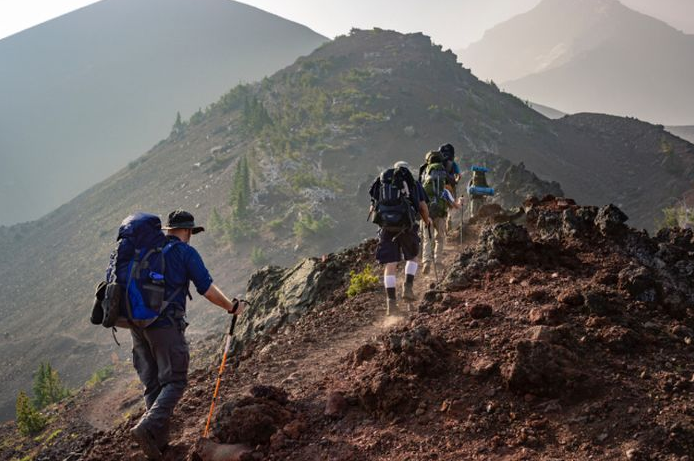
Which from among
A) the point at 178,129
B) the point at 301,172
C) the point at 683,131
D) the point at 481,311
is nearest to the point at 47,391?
the point at 481,311

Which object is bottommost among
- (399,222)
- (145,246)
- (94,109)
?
(399,222)

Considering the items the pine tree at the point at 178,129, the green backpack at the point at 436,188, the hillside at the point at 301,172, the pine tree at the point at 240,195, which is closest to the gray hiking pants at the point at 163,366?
the green backpack at the point at 436,188

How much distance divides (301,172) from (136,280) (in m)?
52.6

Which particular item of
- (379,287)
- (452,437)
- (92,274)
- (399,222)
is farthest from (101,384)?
(92,274)

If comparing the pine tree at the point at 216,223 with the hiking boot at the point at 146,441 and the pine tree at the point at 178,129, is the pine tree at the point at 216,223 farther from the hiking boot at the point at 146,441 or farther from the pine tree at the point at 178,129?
the hiking boot at the point at 146,441

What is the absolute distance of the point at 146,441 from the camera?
450cm

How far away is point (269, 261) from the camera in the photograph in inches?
1741

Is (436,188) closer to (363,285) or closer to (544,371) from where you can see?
(363,285)

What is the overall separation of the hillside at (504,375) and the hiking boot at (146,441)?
0.49 ft

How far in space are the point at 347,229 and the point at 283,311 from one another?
119 ft

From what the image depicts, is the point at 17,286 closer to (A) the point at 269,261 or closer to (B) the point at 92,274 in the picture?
(B) the point at 92,274

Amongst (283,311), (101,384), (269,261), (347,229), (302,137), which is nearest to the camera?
(283,311)

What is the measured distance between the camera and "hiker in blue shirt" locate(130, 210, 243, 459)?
14.9 ft

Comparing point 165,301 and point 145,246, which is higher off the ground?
point 145,246
